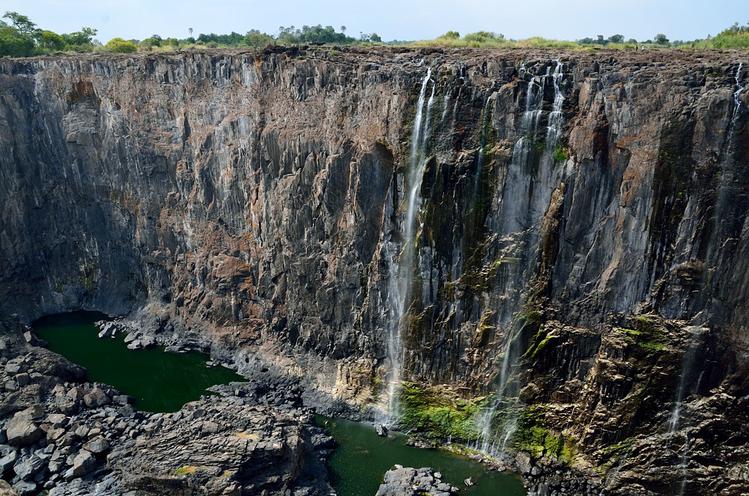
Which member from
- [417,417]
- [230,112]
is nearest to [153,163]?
[230,112]

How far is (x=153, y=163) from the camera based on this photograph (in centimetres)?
3441

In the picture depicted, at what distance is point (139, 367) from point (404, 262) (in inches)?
662

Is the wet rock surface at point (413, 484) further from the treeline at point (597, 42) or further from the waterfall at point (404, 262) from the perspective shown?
the treeline at point (597, 42)

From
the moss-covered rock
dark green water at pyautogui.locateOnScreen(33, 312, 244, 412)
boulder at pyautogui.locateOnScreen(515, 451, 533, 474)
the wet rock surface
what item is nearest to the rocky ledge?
dark green water at pyautogui.locateOnScreen(33, 312, 244, 412)

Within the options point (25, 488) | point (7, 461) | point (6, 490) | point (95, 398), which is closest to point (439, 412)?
point (95, 398)

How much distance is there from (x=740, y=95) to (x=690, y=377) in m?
10.1

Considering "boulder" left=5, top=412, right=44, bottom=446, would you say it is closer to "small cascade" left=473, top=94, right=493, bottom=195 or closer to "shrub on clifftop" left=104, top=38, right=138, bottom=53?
"small cascade" left=473, top=94, right=493, bottom=195

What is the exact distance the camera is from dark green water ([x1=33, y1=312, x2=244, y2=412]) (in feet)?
94.2

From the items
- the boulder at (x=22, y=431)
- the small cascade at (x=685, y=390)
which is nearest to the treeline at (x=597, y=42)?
the small cascade at (x=685, y=390)

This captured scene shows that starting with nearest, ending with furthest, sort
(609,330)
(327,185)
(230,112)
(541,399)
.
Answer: (609,330), (541,399), (327,185), (230,112)

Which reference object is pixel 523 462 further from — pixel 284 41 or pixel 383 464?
pixel 284 41

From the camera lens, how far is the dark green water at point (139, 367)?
2870 centimetres

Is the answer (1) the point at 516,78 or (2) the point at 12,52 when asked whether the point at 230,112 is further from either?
(2) the point at 12,52

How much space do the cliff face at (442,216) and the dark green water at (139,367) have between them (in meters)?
1.99
